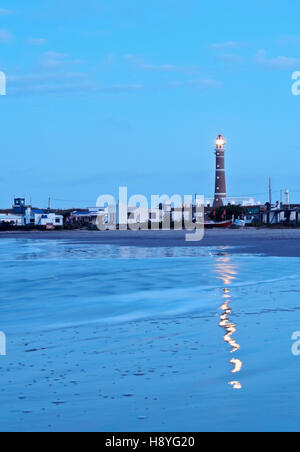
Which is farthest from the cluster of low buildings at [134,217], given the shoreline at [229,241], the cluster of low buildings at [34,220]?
the shoreline at [229,241]

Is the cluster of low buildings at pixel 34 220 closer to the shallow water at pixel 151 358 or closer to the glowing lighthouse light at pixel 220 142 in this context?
the glowing lighthouse light at pixel 220 142

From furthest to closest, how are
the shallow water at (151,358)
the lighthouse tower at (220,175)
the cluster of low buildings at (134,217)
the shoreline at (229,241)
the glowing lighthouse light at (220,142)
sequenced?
the glowing lighthouse light at (220,142), the lighthouse tower at (220,175), the cluster of low buildings at (134,217), the shoreline at (229,241), the shallow water at (151,358)

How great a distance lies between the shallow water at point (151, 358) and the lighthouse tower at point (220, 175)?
114m

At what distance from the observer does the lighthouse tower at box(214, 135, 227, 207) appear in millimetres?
129125

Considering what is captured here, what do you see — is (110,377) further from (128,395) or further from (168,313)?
(168,313)

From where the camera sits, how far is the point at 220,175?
130 meters

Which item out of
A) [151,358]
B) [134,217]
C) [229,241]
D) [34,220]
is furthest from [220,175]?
[151,358]

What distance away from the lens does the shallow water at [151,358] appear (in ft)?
18.2

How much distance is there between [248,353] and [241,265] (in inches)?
608

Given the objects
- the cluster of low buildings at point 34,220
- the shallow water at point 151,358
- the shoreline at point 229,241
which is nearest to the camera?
the shallow water at point 151,358

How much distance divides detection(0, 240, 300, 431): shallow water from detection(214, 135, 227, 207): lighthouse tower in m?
114

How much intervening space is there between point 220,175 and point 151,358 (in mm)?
123908

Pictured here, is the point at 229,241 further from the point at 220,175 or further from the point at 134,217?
the point at 220,175

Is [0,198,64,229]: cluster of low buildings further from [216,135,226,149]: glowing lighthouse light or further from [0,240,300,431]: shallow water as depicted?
[0,240,300,431]: shallow water
